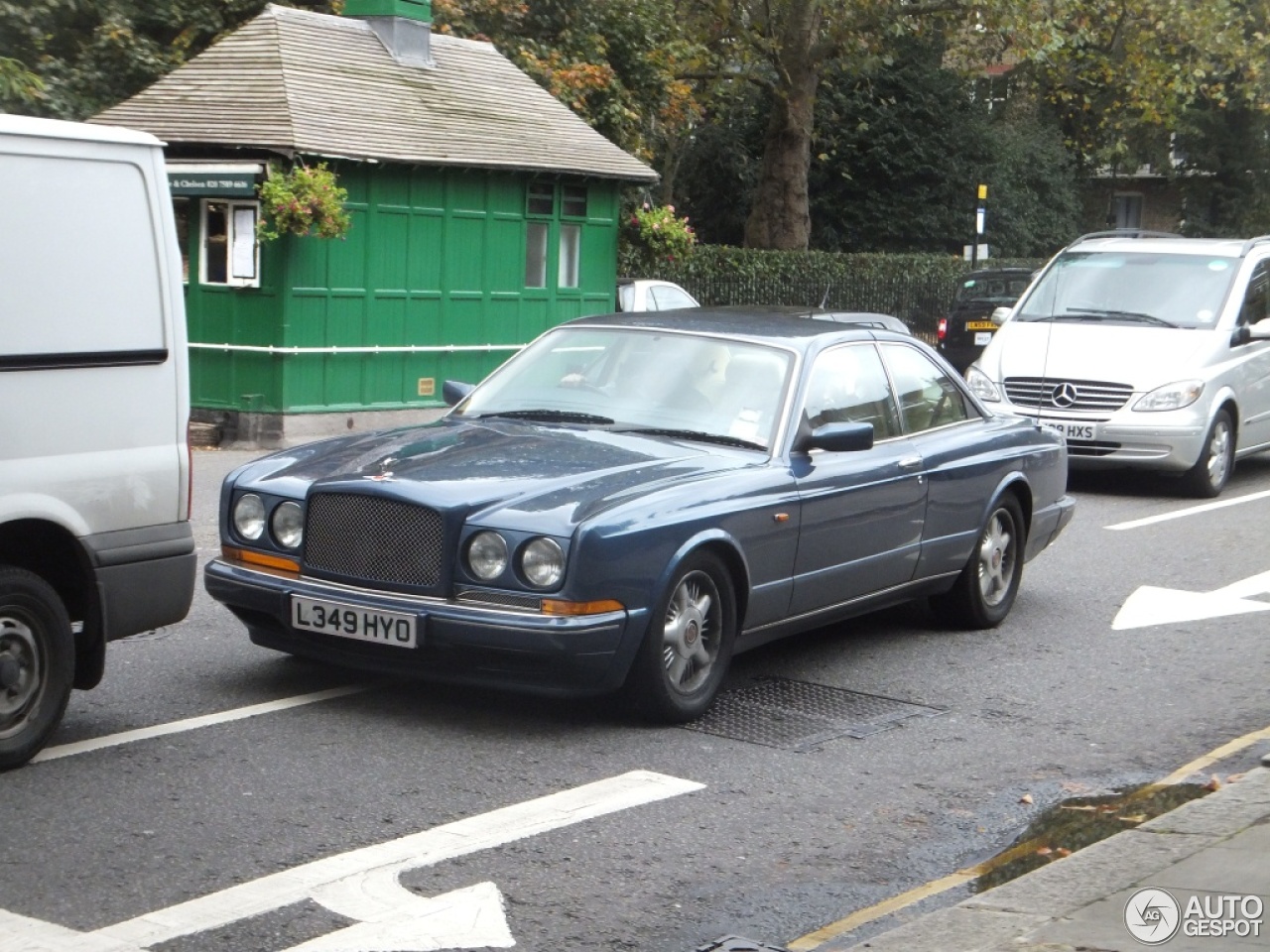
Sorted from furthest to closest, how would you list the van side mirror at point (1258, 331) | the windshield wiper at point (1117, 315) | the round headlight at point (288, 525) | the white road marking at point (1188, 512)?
the windshield wiper at point (1117, 315) → the van side mirror at point (1258, 331) → the white road marking at point (1188, 512) → the round headlight at point (288, 525)

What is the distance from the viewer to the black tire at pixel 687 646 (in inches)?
264

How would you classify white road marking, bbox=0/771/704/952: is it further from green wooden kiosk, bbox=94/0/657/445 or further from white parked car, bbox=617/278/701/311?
white parked car, bbox=617/278/701/311

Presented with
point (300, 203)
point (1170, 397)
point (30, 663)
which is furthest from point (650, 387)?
point (300, 203)

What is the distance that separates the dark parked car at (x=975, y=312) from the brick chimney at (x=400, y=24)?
857 centimetres

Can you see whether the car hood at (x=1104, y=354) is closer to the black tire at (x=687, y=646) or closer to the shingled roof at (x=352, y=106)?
the shingled roof at (x=352, y=106)

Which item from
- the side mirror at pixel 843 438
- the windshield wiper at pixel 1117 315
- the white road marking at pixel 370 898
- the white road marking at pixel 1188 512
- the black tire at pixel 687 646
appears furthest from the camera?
the windshield wiper at pixel 1117 315

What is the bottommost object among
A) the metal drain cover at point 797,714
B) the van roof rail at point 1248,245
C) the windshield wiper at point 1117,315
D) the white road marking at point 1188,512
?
the white road marking at point 1188,512

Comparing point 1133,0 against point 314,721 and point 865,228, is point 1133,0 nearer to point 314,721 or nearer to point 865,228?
point 865,228

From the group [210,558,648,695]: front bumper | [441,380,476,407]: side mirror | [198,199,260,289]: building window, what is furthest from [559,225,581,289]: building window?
[210,558,648,695]: front bumper

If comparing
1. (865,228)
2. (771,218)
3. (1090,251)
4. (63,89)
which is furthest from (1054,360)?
(865,228)

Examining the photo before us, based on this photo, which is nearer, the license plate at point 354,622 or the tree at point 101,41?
the license plate at point 354,622

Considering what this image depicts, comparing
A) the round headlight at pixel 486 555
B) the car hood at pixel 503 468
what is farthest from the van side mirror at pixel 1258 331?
the round headlight at pixel 486 555

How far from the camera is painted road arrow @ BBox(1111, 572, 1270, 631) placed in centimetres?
972

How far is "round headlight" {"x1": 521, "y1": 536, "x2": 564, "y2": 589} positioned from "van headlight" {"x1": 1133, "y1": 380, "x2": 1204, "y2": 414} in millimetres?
9175
